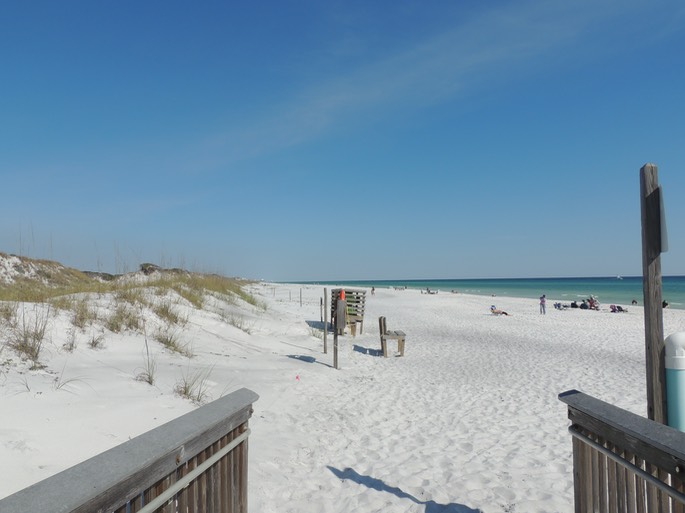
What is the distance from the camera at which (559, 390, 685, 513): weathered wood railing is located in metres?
2.07

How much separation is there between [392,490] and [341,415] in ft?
8.18

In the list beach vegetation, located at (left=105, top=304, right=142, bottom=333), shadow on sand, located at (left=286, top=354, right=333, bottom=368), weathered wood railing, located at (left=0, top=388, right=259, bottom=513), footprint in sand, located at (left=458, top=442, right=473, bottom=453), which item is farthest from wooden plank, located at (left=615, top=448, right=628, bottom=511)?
shadow on sand, located at (left=286, top=354, right=333, bottom=368)

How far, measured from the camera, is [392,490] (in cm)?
440

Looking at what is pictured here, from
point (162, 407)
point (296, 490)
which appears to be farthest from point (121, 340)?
point (296, 490)

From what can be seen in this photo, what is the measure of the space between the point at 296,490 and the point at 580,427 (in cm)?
273

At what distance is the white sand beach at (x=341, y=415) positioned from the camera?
13.3ft

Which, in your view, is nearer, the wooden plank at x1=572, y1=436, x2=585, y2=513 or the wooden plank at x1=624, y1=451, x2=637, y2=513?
the wooden plank at x1=624, y1=451, x2=637, y2=513

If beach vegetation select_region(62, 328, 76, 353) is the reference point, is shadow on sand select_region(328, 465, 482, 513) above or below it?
below

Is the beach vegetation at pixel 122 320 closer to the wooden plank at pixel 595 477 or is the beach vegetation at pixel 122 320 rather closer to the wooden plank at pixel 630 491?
the wooden plank at pixel 595 477

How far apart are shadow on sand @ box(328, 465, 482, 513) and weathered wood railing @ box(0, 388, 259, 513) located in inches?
73.5

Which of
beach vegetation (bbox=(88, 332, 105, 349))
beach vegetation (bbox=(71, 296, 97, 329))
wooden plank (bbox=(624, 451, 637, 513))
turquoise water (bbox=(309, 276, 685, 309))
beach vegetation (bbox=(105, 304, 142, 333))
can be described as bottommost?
turquoise water (bbox=(309, 276, 685, 309))

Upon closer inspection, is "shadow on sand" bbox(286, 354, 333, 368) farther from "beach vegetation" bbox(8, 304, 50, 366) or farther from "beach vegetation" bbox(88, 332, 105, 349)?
"beach vegetation" bbox(8, 304, 50, 366)

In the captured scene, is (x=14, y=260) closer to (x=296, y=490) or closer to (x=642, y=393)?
(x=296, y=490)

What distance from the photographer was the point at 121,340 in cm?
761
